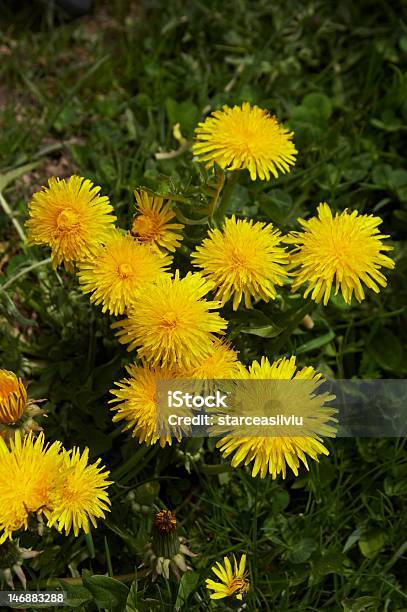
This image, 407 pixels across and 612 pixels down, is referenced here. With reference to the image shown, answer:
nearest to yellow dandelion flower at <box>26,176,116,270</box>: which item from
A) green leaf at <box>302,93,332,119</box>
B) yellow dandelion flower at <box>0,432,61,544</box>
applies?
yellow dandelion flower at <box>0,432,61,544</box>

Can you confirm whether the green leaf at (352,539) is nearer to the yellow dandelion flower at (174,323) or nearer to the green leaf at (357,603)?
the green leaf at (357,603)

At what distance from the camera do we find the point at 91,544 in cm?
170

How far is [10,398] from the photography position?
1.50 m

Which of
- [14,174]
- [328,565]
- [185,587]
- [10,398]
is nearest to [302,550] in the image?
[328,565]

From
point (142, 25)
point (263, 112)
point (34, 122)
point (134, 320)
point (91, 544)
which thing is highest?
point (142, 25)

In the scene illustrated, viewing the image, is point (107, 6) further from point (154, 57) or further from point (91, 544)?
point (91, 544)

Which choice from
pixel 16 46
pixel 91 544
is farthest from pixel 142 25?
pixel 91 544

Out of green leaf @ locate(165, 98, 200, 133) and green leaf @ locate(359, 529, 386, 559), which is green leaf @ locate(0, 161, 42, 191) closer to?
green leaf @ locate(165, 98, 200, 133)

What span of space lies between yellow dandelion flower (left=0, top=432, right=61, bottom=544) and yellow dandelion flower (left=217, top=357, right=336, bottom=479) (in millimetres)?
336

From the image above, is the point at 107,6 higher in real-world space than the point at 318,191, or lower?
higher

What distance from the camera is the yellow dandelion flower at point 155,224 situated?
166 cm

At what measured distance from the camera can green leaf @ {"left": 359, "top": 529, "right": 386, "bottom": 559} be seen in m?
1.84

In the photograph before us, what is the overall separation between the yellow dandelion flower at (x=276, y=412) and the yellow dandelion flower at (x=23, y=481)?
1.10ft

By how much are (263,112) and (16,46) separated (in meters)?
1.28
